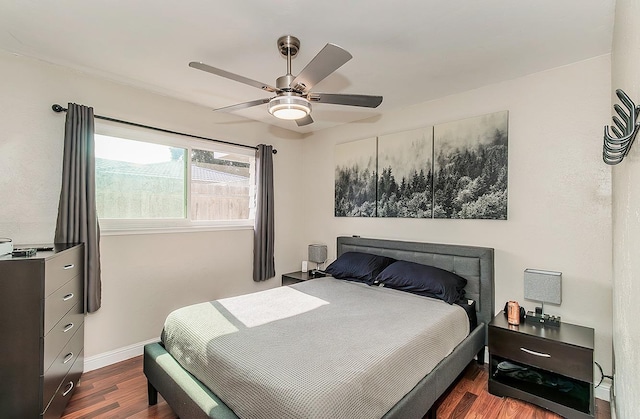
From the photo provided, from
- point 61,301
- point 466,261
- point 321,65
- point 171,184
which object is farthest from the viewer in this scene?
point 171,184

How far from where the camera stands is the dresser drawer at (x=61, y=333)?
5.91ft

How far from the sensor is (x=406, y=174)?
3398mm

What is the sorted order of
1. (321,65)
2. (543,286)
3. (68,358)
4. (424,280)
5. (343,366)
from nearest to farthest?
(343,366) → (321,65) → (68,358) → (543,286) → (424,280)

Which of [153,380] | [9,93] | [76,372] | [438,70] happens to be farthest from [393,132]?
[76,372]

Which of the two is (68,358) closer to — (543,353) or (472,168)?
(543,353)

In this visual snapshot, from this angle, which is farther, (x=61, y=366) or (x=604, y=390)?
(x=604, y=390)

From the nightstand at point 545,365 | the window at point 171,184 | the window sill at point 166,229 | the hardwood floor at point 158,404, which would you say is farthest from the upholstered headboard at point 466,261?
the window at point 171,184

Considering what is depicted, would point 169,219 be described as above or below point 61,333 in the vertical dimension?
above

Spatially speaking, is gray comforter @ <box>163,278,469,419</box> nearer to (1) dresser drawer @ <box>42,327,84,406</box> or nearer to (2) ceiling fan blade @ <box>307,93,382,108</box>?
(1) dresser drawer @ <box>42,327,84,406</box>

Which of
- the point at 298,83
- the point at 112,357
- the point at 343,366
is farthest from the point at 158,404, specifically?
the point at 298,83

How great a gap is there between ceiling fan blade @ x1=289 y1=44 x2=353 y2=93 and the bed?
63.1 inches

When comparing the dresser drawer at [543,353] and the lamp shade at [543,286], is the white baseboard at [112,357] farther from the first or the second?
the lamp shade at [543,286]

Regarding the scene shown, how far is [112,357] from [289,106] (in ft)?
9.38

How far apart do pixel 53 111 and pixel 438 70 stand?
3294 millimetres
